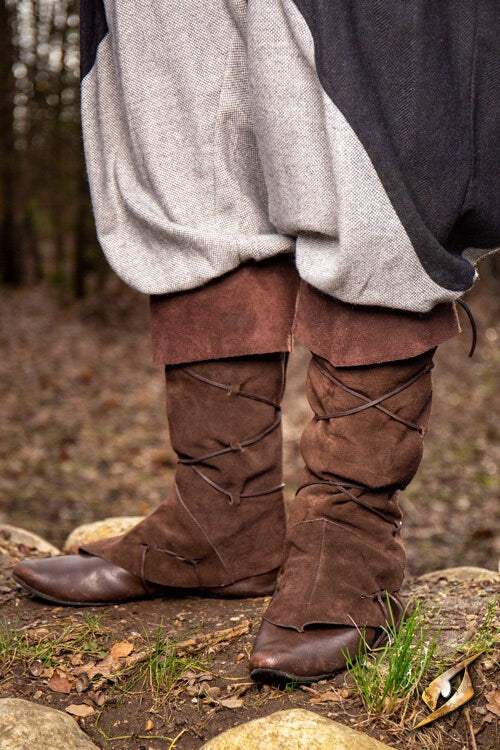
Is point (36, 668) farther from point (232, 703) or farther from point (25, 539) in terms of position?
point (25, 539)

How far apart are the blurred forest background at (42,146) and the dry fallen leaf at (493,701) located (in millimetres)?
7797

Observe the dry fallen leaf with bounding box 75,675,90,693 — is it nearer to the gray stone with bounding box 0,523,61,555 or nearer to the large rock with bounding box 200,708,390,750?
the large rock with bounding box 200,708,390,750

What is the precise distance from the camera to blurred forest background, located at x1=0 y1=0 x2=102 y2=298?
8.77 meters

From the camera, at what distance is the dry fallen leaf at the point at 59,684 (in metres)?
1.53

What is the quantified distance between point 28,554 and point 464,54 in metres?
1.92

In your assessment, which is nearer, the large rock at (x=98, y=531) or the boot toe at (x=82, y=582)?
the boot toe at (x=82, y=582)

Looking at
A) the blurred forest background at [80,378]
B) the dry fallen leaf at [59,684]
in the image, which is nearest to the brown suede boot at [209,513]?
the dry fallen leaf at [59,684]

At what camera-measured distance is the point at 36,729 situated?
51.3 inches

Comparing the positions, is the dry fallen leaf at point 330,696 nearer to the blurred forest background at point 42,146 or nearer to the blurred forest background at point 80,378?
the blurred forest background at point 80,378

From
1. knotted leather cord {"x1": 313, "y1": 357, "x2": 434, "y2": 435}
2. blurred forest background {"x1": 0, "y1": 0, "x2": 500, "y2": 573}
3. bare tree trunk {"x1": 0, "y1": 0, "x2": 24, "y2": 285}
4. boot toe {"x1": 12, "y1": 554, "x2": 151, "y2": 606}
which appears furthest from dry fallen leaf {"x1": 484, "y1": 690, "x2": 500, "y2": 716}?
bare tree trunk {"x1": 0, "y1": 0, "x2": 24, "y2": 285}

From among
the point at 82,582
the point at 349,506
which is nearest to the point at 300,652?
the point at 349,506

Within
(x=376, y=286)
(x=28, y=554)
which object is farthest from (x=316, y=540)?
(x=28, y=554)

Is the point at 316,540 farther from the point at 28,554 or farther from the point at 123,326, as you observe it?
the point at 123,326

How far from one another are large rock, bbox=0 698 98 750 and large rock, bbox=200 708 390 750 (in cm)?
24
